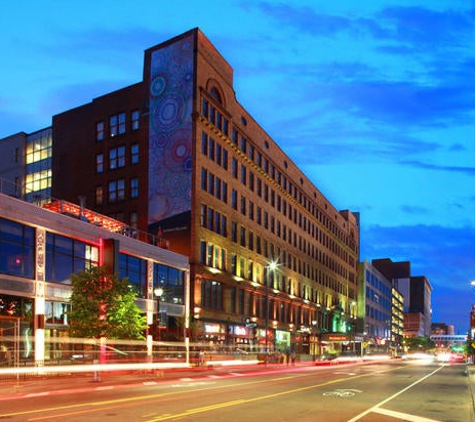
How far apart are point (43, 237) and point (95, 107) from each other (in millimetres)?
30957

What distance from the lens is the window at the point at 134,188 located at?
60719mm

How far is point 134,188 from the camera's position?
61.1 meters

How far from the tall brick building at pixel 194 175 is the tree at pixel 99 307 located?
17.7 meters

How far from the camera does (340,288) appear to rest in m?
120

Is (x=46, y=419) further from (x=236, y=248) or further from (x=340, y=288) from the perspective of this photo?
(x=340, y=288)

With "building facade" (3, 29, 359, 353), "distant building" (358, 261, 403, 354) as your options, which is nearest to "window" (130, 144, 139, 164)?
"building facade" (3, 29, 359, 353)

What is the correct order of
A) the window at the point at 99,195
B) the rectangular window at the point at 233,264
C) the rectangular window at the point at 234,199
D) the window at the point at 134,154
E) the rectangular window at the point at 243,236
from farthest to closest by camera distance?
1. the rectangular window at the point at 243,236
2. the rectangular window at the point at 234,199
3. the rectangular window at the point at 233,264
4. the window at the point at 99,195
5. the window at the point at 134,154

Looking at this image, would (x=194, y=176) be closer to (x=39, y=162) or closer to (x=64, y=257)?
(x=64, y=257)

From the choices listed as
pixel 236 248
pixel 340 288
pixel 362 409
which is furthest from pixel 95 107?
pixel 340 288

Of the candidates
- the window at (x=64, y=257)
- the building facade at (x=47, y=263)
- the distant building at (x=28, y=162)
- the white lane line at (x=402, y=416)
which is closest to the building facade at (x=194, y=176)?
the distant building at (x=28, y=162)

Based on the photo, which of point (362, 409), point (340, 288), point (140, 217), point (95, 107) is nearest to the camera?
point (362, 409)

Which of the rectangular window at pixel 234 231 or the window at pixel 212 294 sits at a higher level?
the rectangular window at pixel 234 231

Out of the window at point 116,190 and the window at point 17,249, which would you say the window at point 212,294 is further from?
the window at point 17,249

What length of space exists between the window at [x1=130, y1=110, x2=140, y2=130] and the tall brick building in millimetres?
111
